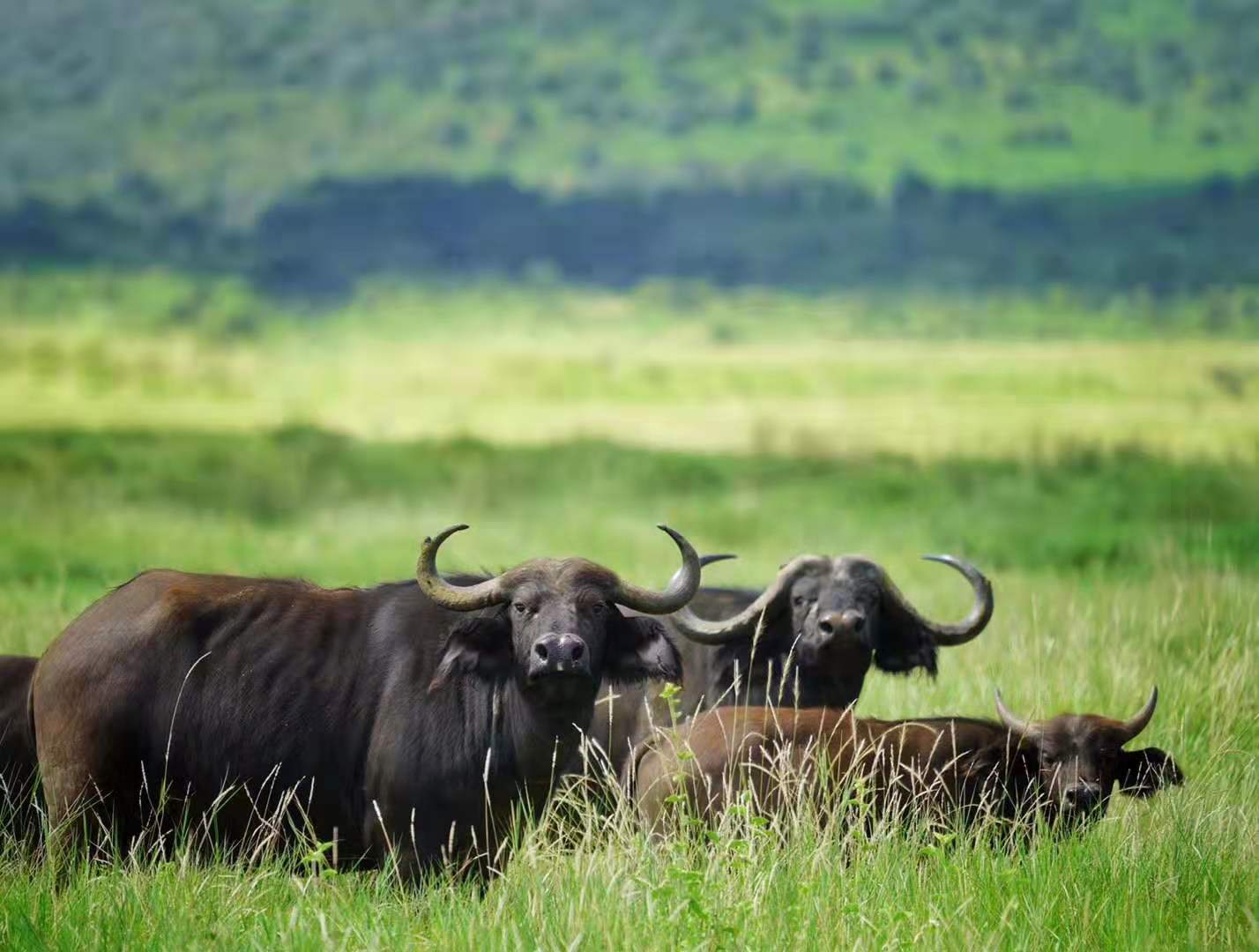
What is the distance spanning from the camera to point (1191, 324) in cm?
5575

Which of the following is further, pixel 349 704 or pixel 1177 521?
pixel 1177 521

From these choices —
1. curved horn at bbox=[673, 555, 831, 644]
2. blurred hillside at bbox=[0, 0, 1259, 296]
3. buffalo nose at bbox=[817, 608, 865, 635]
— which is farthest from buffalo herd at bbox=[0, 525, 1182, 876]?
blurred hillside at bbox=[0, 0, 1259, 296]

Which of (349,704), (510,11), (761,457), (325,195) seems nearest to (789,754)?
(349,704)

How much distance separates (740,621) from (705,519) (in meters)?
17.0

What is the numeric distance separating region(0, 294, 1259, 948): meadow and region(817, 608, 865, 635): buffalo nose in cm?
98

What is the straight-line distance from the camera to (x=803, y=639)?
9453 millimetres

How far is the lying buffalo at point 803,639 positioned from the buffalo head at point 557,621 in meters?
1.66

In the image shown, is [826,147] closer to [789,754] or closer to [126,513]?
[126,513]

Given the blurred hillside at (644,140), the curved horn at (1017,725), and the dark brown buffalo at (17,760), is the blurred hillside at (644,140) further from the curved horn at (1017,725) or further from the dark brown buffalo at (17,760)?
the dark brown buffalo at (17,760)

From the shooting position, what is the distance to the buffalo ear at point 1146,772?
803 centimetres

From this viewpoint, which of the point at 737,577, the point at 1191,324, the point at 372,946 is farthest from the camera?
the point at 1191,324

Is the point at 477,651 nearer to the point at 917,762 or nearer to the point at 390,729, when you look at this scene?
the point at 390,729

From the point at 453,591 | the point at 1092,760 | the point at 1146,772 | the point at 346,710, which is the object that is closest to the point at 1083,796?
the point at 1092,760

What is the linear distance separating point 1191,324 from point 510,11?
34.5 m
